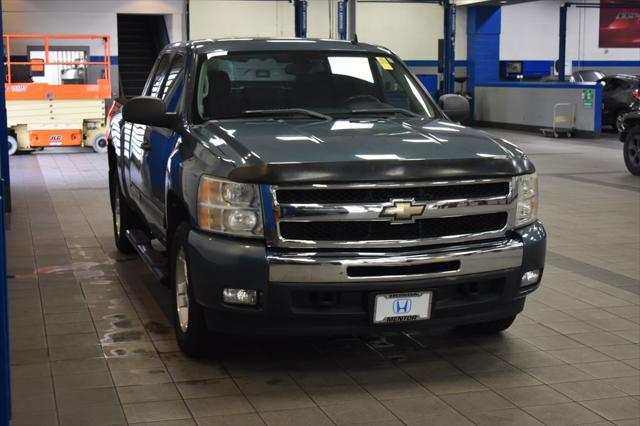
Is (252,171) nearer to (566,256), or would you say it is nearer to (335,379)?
(335,379)

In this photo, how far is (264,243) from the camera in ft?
15.6

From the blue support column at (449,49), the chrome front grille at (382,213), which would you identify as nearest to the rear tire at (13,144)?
the blue support column at (449,49)

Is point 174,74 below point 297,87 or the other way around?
the other way around

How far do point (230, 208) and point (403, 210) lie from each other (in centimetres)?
86

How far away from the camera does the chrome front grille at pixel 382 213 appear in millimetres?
4719

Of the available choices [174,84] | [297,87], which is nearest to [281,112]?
[297,87]

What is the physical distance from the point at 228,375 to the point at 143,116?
165cm

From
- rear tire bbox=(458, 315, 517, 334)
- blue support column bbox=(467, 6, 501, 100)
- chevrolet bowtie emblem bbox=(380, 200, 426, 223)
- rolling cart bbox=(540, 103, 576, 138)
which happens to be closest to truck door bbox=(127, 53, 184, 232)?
chevrolet bowtie emblem bbox=(380, 200, 426, 223)

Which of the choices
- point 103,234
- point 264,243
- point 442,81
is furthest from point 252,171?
point 442,81

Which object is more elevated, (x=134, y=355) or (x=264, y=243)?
(x=264, y=243)

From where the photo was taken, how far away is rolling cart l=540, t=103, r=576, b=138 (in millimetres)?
23141

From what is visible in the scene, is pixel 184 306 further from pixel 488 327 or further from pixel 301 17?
pixel 301 17

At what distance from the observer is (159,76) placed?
7.25 m

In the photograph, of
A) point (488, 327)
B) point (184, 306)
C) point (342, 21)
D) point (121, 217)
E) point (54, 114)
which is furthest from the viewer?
point (342, 21)
